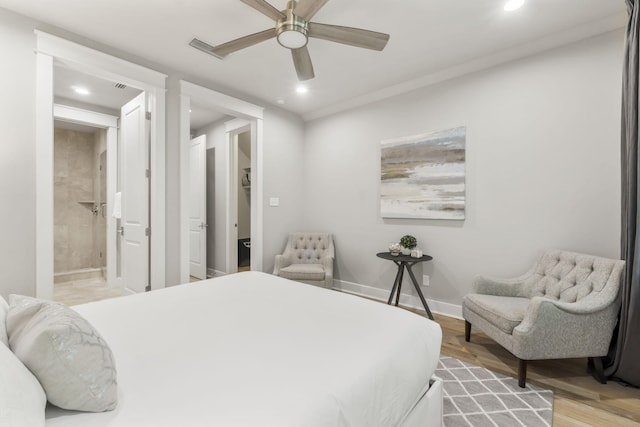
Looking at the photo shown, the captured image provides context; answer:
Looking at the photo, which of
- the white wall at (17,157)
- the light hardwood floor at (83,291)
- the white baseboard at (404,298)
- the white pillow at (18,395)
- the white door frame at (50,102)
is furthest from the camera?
the light hardwood floor at (83,291)

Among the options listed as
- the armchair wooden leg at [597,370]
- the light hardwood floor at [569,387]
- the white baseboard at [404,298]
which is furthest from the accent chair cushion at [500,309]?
the white baseboard at [404,298]

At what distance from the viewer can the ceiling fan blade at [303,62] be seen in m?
2.18

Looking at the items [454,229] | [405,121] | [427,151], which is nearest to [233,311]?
[454,229]

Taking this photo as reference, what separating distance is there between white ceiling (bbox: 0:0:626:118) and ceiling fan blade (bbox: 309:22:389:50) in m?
0.35

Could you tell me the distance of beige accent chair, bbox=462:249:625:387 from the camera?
1.96 m

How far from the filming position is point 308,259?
13.7 ft

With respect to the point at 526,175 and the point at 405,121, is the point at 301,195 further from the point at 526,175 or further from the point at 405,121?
the point at 526,175

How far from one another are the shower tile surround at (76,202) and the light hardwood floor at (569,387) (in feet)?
18.5

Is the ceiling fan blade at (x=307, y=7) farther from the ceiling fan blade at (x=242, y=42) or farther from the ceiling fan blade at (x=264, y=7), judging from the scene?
the ceiling fan blade at (x=242, y=42)

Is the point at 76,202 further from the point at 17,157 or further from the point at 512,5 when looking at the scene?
the point at 512,5

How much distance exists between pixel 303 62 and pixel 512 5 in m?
1.58

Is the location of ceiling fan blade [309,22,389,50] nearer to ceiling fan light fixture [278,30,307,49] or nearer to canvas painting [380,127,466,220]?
ceiling fan light fixture [278,30,307,49]

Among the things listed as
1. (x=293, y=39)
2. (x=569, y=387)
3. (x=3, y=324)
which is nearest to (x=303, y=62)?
(x=293, y=39)

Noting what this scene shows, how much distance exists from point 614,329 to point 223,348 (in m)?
2.62
